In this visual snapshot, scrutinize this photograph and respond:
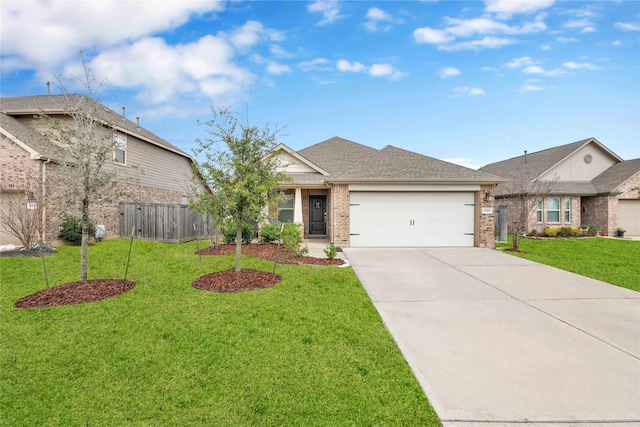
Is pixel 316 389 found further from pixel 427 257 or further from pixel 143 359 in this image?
pixel 427 257

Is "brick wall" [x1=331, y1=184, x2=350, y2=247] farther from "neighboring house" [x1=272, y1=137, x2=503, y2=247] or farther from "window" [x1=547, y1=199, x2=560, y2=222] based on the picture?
"window" [x1=547, y1=199, x2=560, y2=222]

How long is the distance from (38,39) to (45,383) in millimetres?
12612

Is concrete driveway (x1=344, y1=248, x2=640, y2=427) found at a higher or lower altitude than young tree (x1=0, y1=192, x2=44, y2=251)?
lower

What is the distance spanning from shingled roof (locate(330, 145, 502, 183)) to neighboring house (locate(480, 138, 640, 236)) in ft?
23.7

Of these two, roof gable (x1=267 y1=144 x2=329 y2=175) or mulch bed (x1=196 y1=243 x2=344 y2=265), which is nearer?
mulch bed (x1=196 y1=243 x2=344 y2=265)

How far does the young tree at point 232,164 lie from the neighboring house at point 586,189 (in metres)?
17.2

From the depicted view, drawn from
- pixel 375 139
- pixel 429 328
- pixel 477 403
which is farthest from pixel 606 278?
pixel 375 139

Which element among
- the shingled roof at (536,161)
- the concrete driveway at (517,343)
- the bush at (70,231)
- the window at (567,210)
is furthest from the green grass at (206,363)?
the shingled roof at (536,161)

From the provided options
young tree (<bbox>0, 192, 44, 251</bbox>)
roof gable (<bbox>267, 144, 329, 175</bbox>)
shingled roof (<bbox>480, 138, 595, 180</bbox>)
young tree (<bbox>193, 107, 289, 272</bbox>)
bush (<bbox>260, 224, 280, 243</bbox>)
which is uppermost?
shingled roof (<bbox>480, 138, 595, 180</bbox>)

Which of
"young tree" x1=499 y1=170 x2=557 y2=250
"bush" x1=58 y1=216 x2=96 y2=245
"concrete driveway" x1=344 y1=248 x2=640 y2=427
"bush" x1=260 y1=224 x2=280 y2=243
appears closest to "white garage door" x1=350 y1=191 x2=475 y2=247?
"bush" x1=260 y1=224 x2=280 y2=243

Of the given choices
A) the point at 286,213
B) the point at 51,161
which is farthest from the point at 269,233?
the point at 51,161

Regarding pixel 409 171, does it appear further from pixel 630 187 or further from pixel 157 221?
pixel 630 187

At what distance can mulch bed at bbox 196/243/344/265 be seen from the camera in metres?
9.18

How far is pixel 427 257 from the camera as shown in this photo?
33.8 ft
